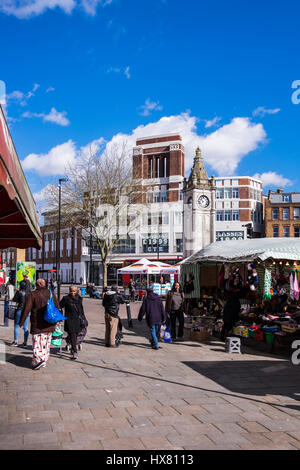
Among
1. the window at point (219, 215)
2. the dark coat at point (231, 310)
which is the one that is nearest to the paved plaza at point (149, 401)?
the dark coat at point (231, 310)

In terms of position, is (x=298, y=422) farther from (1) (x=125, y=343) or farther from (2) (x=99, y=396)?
(1) (x=125, y=343)

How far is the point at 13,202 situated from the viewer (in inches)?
187

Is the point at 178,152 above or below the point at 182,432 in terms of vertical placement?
above

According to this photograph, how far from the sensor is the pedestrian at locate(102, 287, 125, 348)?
11070mm

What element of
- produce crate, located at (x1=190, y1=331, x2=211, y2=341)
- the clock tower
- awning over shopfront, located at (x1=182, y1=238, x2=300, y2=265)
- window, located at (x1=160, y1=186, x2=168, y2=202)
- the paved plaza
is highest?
window, located at (x1=160, y1=186, x2=168, y2=202)

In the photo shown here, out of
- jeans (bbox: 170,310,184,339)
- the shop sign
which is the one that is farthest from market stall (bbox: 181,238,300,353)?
the shop sign

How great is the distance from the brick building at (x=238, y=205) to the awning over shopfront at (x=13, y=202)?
63623mm

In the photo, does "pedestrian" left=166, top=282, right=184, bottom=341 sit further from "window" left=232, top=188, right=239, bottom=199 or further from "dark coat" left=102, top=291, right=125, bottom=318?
"window" left=232, top=188, right=239, bottom=199

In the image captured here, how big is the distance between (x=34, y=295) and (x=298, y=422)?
18.2ft

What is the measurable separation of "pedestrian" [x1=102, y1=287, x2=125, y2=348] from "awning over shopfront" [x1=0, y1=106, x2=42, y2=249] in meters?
3.41

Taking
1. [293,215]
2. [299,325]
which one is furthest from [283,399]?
[293,215]

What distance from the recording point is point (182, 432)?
16.3 feet

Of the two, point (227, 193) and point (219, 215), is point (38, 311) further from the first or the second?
point (227, 193)

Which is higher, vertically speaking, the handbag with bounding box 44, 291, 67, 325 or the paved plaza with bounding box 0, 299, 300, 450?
the handbag with bounding box 44, 291, 67, 325
